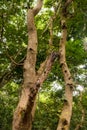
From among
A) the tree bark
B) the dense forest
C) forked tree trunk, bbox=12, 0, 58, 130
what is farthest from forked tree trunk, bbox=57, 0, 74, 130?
the tree bark

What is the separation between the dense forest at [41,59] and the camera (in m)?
5.74

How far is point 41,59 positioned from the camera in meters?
13.4

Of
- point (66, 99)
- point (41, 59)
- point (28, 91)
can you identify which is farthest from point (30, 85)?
point (41, 59)

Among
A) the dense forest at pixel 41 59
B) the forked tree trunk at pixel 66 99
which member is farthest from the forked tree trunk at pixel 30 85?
the forked tree trunk at pixel 66 99

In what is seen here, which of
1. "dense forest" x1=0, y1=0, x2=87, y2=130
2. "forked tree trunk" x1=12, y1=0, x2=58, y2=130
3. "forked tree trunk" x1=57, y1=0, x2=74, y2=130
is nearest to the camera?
"forked tree trunk" x1=12, y1=0, x2=58, y2=130

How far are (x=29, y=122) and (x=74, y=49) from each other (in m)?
6.49

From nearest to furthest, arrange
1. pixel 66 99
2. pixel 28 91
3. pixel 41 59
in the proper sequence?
pixel 66 99
pixel 28 91
pixel 41 59

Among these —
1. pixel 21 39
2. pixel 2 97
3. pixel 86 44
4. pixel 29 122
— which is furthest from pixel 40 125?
pixel 29 122

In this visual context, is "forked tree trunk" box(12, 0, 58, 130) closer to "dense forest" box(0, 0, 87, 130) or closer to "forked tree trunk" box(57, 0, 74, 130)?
"dense forest" box(0, 0, 87, 130)

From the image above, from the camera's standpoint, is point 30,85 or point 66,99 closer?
point 66,99

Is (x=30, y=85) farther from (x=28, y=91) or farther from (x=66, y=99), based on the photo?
(x=66, y=99)

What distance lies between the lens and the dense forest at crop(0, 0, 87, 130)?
18.8 ft

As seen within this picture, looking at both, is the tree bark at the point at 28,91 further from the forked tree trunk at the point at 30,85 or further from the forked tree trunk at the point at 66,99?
the forked tree trunk at the point at 66,99

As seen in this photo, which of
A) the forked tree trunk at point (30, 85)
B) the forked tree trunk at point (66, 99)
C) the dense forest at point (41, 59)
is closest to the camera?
the forked tree trunk at point (30, 85)
